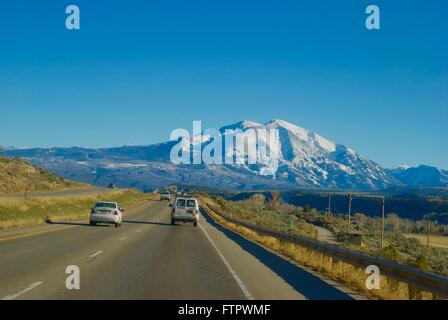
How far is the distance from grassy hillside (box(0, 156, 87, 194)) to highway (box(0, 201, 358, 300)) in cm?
6997

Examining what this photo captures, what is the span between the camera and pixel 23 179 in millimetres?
98500

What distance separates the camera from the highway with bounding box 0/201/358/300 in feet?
37.1

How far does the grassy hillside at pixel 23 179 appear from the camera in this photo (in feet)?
300

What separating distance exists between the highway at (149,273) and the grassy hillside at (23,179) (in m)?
70.0

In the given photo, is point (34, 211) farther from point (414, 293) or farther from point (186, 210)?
point (414, 293)

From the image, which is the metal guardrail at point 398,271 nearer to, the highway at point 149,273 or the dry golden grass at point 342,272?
the dry golden grass at point 342,272

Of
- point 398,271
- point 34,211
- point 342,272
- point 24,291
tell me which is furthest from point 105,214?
point 398,271

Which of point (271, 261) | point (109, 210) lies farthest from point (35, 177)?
point (271, 261)

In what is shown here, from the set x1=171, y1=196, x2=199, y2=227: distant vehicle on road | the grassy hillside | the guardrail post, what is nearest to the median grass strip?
x1=171, y1=196, x2=199, y2=227: distant vehicle on road

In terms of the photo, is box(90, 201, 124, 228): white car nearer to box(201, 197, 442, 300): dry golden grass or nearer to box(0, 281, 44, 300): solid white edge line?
box(201, 197, 442, 300): dry golden grass

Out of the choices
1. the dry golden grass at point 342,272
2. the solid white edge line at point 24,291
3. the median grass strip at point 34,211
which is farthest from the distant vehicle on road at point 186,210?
the solid white edge line at point 24,291
